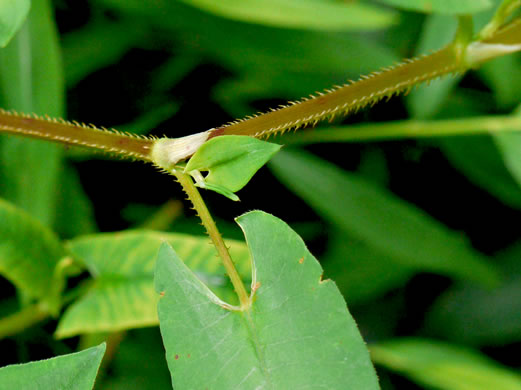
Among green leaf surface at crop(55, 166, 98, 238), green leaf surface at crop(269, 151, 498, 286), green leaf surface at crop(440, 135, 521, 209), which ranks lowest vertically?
green leaf surface at crop(55, 166, 98, 238)

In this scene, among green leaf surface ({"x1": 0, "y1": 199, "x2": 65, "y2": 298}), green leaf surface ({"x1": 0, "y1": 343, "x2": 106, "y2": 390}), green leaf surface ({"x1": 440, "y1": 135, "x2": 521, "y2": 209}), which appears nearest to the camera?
green leaf surface ({"x1": 0, "y1": 343, "x2": 106, "y2": 390})

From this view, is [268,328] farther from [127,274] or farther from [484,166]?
[484,166]

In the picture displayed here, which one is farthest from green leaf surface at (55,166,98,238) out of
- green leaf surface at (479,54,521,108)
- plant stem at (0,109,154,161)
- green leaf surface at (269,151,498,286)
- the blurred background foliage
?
green leaf surface at (479,54,521,108)

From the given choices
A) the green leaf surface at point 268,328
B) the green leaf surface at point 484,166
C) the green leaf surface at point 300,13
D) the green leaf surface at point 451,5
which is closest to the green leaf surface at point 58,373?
the green leaf surface at point 268,328

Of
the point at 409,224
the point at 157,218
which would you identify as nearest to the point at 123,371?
the point at 157,218

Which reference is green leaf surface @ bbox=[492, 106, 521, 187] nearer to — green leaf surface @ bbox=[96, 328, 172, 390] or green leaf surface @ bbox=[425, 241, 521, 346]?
green leaf surface @ bbox=[425, 241, 521, 346]

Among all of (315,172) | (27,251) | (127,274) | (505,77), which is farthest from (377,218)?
(27,251)

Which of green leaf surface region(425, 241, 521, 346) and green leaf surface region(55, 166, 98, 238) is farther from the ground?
green leaf surface region(55, 166, 98, 238)
